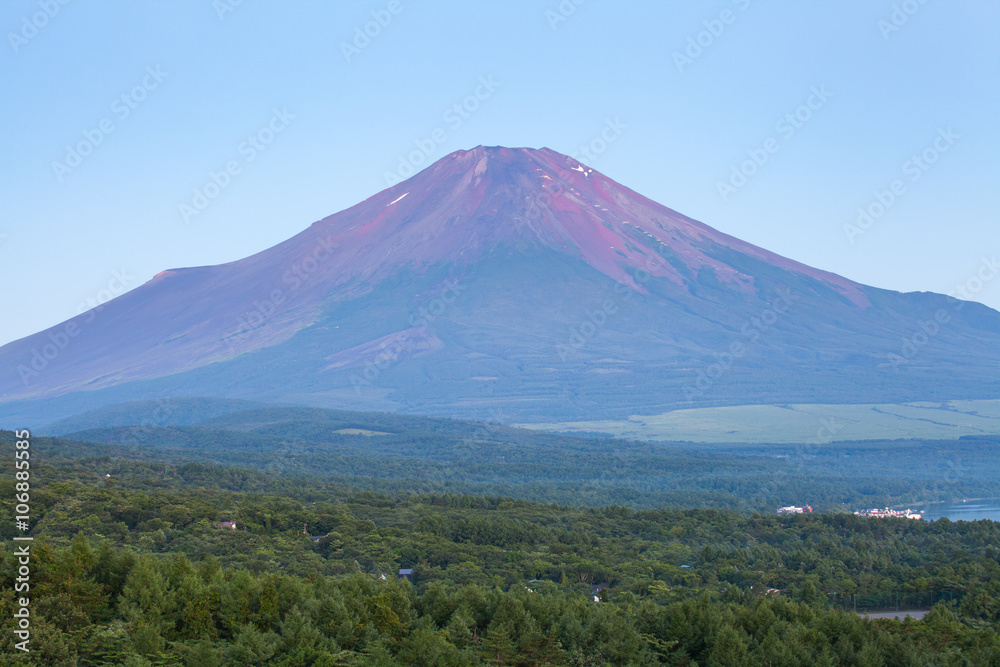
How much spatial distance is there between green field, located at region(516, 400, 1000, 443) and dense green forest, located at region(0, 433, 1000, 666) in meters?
71.4

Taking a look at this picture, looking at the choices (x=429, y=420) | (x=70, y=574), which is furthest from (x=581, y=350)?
(x=70, y=574)

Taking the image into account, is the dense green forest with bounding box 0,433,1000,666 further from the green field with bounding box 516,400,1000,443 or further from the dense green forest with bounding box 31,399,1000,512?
the green field with bounding box 516,400,1000,443

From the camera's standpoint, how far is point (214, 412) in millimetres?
135625

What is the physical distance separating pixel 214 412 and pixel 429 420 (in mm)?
31018

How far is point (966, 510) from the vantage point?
74.2 meters

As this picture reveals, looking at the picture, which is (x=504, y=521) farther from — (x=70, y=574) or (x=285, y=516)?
(x=70, y=574)

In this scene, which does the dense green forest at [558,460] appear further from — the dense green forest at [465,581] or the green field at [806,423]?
the dense green forest at [465,581]

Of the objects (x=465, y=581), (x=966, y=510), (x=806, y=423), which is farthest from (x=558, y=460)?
(x=465, y=581)

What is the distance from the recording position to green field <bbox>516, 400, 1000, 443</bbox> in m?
122

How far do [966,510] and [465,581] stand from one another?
52.8 metres

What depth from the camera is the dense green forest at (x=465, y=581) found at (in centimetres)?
2256

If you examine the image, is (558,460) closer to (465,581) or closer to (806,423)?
(806,423)

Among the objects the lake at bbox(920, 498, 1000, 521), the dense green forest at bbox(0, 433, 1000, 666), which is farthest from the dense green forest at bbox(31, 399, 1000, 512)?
the dense green forest at bbox(0, 433, 1000, 666)

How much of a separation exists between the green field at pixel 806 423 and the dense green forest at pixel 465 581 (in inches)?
2812
